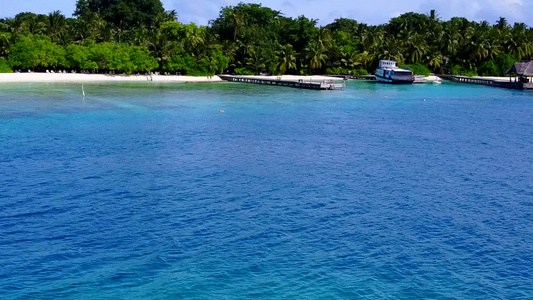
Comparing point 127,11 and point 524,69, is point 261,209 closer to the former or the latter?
point 524,69

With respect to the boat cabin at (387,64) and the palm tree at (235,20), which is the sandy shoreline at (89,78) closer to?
the palm tree at (235,20)

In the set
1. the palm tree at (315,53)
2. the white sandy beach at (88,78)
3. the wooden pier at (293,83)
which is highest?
the palm tree at (315,53)

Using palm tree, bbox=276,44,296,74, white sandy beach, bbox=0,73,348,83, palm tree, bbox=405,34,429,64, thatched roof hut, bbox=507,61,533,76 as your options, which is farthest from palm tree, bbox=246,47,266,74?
thatched roof hut, bbox=507,61,533,76

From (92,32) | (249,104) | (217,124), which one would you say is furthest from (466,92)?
(92,32)

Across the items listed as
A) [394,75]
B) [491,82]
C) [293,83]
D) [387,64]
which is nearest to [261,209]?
[293,83]

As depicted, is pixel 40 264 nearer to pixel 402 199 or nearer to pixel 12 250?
pixel 12 250

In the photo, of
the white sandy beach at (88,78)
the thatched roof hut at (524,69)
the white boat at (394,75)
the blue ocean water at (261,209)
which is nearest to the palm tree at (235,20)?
the white sandy beach at (88,78)
